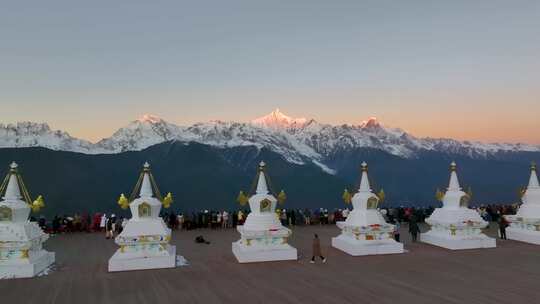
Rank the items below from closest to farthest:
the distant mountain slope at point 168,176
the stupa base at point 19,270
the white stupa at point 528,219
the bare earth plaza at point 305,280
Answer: the bare earth plaza at point 305,280 < the stupa base at point 19,270 < the white stupa at point 528,219 < the distant mountain slope at point 168,176

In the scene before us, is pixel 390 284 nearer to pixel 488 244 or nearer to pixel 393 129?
pixel 488 244

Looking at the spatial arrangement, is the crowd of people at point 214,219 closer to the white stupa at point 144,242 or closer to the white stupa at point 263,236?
the white stupa at point 263,236

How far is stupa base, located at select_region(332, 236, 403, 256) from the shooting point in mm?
18172

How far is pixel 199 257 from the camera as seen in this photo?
17984 millimetres

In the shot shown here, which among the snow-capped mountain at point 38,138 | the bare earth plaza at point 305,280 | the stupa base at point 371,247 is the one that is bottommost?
the bare earth plaza at point 305,280

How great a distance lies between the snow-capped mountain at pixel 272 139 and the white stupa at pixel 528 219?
89.0 m

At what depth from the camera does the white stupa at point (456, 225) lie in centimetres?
1967

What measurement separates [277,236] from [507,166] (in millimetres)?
129046

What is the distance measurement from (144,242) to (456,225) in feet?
47.6

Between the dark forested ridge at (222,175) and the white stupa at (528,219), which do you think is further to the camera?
the dark forested ridge at (222,175)

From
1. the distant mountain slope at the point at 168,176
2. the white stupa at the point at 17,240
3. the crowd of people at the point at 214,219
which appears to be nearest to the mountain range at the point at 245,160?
the distant mountain slope at the point at 168,176

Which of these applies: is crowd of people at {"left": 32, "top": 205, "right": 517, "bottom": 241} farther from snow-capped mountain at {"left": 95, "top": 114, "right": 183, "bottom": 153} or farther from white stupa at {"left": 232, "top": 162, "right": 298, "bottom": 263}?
snow-capped mountain at {"left": 95, "top": 114, "right": 183, "bottom": 153}

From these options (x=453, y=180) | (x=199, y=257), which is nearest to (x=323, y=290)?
(x=199, y=257)

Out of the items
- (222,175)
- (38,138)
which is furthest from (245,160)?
(38,138)
